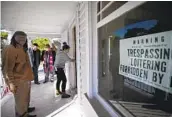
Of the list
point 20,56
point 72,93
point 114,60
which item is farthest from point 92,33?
point 72,93

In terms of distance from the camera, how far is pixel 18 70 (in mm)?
3268

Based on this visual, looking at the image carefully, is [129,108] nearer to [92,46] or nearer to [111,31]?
[111,31]

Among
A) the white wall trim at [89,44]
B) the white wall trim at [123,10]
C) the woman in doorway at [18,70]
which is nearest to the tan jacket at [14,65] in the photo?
the woman in doorway at [18,70]

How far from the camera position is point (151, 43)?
133 centimetres

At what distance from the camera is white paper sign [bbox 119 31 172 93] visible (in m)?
1.16

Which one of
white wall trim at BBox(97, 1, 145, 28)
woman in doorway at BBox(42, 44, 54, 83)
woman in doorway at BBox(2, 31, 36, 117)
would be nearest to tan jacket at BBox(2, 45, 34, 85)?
woman in doorway at BBox(2, 31, 36, 117)

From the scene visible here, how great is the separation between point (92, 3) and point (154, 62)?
181 centimetres

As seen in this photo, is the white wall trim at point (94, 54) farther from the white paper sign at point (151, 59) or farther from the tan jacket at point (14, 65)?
the tan jacket at point (14, 65)

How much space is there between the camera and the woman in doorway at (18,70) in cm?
316

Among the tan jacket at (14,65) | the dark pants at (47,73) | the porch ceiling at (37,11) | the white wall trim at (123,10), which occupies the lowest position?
the dark pants at (47,73)

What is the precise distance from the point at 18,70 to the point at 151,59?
2.44 meters

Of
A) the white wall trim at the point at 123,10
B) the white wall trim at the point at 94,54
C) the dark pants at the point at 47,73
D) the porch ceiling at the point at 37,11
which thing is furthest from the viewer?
the dark pants at the point at 47,73

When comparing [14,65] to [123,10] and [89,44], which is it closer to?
[89,44]

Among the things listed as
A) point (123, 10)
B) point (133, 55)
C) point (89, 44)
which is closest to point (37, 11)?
point (89, 44)
